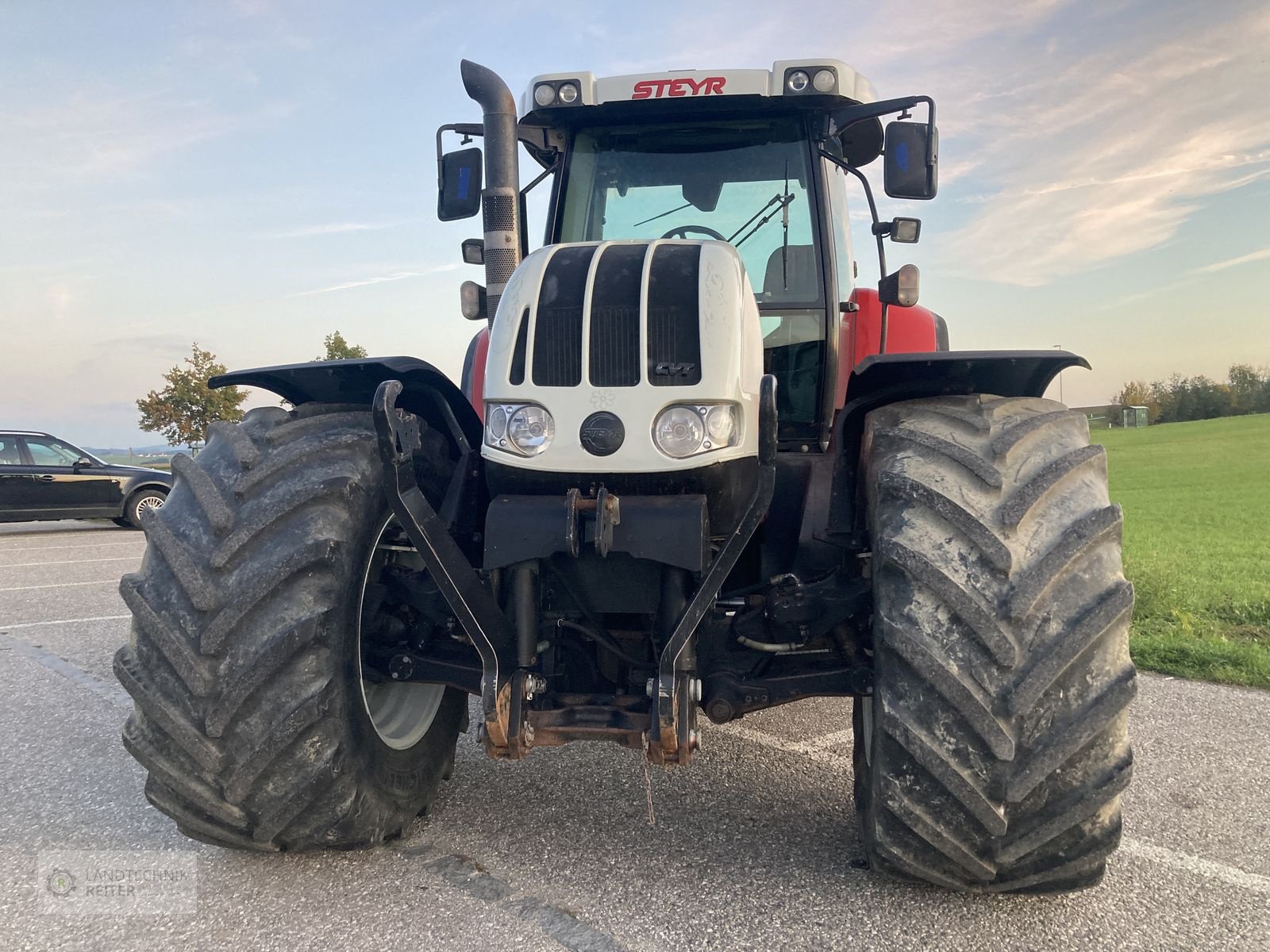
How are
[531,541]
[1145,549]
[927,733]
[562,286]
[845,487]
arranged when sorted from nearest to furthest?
[927,733] < [531,541] < [562,286] < [845,487] < [1145,549]

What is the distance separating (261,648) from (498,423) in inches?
35.7

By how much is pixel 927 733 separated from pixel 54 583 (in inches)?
406

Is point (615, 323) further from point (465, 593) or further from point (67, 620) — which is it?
point (67, 620)

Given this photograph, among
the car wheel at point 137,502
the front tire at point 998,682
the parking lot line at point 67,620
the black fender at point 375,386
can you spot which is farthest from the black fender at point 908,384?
the car wheel at point 137,502

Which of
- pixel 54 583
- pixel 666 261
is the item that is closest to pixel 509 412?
pixel 666 261

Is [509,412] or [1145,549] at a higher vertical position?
[509,412]

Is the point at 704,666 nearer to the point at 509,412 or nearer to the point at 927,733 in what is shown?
the point at 927,733

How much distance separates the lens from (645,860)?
3014mm

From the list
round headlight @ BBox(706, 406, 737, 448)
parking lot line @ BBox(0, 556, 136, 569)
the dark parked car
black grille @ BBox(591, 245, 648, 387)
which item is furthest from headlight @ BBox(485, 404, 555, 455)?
the dark parked car

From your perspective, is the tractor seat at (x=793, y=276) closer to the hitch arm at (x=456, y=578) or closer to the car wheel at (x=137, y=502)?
the hitch arm at (x=456, y=578)

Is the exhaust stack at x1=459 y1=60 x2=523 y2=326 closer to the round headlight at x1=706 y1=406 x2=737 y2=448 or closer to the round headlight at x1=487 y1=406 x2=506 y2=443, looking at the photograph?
the round headlight at x1=487 y1=406 x2=506 y2=443

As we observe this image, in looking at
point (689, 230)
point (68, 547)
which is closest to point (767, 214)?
point (689, 230)

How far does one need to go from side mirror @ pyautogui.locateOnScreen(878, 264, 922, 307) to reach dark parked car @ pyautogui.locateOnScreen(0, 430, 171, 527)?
1422 centimetres

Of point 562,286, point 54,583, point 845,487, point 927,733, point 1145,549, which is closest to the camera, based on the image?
point 927,733
